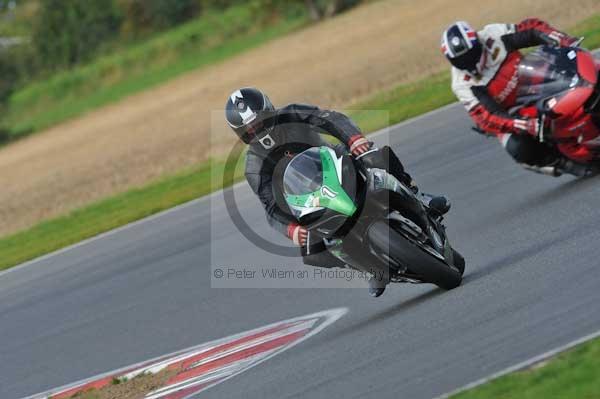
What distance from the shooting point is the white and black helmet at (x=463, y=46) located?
902 cm

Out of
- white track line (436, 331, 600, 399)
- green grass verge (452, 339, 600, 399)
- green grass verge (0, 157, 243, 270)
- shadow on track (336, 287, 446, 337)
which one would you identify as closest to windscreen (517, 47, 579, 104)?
shadow on track (336, 287, 446, 337)

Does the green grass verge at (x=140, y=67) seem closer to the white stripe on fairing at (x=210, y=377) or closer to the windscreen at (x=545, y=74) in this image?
the windscreen at (x=545, y=74)

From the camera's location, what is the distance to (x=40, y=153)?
3388 cm

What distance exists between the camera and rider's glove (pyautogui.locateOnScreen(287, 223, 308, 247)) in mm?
7172

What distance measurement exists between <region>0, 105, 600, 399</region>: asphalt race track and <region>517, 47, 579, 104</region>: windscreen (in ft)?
2.88

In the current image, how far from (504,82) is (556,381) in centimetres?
456

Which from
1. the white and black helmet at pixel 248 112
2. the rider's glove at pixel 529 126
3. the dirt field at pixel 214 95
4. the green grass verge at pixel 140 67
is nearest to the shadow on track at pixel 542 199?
the rider's glove at pixel 529 126

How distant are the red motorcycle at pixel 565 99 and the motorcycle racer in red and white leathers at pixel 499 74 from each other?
109mm

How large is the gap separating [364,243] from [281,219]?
Result: 2.21 ft

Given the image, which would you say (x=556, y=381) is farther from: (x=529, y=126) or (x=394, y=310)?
(x=529, y=126)

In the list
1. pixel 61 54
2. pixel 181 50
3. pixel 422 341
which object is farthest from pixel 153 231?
pixel 61 54

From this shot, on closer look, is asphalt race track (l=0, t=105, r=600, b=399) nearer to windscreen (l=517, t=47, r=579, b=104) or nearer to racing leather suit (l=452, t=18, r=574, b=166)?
racing leather suit (l=452, t=18, r=574, b=166)

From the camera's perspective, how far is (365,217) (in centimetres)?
705

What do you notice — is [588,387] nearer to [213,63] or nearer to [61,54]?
[213,63]
